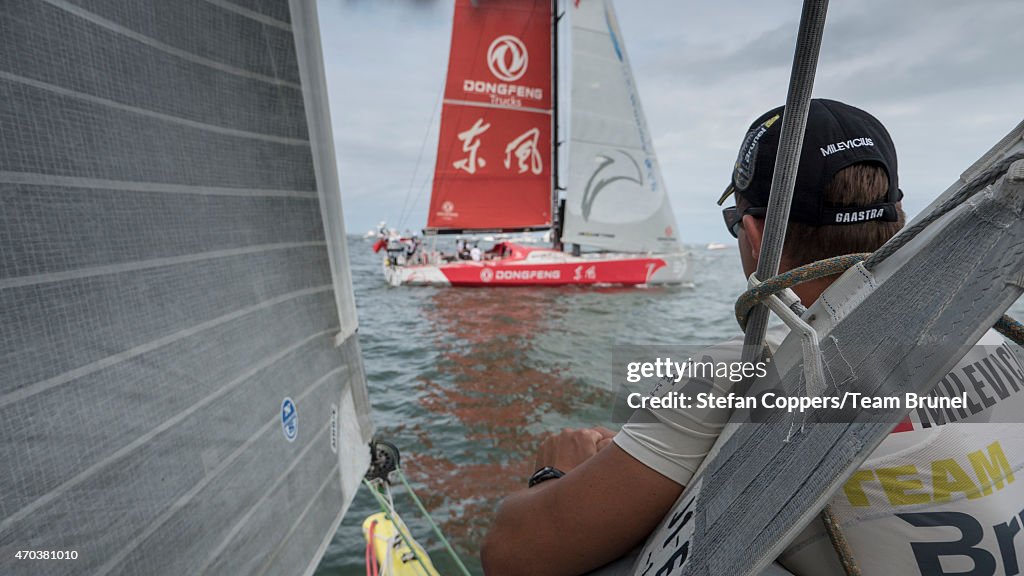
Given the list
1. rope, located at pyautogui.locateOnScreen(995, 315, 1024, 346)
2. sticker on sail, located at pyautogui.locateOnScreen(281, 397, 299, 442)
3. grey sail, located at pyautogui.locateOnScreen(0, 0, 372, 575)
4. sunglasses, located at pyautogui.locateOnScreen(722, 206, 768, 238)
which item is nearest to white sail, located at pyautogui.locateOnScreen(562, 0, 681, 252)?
grey sail, located at pyautogui.locateOnScreen(0, 0, 372, 575)

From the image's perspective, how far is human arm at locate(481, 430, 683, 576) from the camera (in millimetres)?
721

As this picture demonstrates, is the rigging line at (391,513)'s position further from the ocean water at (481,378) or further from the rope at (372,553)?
the ocean water at (481,378)

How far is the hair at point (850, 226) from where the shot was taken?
0.68 metres

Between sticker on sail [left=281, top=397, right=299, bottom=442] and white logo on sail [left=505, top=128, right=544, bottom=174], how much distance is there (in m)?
12.8

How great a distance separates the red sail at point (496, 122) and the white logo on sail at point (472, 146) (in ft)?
0.08

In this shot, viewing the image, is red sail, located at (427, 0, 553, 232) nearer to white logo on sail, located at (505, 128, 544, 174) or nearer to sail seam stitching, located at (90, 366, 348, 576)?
white logo on sail, located at (505, 128, 544, 174)

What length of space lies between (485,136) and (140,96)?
42.5 feet

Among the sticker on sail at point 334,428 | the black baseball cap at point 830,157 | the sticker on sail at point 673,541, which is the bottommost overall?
the sticker on sail at point 334,428

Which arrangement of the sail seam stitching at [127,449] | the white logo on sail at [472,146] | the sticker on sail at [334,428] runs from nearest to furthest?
the sail seam stitching at [127,449] → the sticker on sail at [334,428] → the white logo on sail at [472,146]

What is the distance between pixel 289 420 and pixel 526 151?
13.0m

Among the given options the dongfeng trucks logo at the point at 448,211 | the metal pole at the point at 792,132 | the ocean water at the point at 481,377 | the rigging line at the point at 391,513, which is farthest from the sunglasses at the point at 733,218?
the dongfeng trucks logo at the point at 448,211

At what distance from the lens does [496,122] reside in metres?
13.4

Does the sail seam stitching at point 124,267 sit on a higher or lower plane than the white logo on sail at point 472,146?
lower

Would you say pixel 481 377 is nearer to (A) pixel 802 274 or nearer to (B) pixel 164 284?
(B) pixel 164 284
